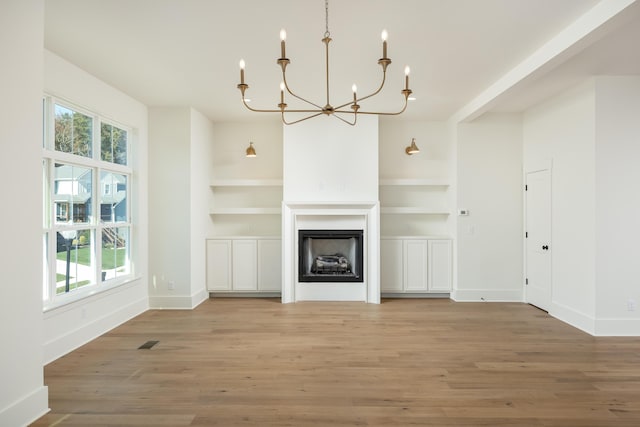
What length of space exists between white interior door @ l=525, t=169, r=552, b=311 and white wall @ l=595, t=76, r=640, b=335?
800 mm

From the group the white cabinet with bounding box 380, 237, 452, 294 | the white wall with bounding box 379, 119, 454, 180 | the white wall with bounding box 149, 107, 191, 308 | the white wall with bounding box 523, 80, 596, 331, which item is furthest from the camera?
the white wall with bounding box 379, 119, 454, 180

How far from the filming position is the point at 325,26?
8.88 ft

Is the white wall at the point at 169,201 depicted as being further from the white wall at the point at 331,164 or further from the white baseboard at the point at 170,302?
the white wall at the point at 331,164

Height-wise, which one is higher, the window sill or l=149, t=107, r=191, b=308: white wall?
l=149, t=107, r=191, b=308: white wall

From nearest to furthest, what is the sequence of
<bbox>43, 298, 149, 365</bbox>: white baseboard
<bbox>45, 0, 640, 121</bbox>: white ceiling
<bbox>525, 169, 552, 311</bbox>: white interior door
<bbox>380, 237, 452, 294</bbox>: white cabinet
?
<bbox>45, 0, 640, 121</bbox>: white ceiling, <bbox>43, 298, 149, 365</bbox>: white baseboard, <bbox>525, 169, 552, 311</bbox>: white interior door, <bbox>380, 237, 452, 294</bbox>: white cabinet

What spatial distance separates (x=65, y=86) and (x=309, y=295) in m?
3.81

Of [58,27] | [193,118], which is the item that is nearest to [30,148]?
[58,27]

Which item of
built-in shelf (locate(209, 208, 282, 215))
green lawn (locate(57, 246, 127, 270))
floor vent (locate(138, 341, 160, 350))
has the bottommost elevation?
floor vent (locate(138, 341, 160, 350))

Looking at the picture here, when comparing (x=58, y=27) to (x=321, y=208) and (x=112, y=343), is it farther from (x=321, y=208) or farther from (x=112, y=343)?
(x=321, y=208)

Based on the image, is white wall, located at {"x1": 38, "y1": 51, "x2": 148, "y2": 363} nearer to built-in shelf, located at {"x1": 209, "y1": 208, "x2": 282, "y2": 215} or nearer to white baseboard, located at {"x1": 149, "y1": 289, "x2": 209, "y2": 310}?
white baseboard, located at {"x1": 149, "y1": 289, "x2": 209, "y2": 310}

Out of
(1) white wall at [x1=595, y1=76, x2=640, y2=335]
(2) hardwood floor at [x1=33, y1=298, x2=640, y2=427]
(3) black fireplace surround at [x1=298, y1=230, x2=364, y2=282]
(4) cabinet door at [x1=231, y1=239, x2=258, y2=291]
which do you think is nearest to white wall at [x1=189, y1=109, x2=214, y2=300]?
(4) cabinet door at [x1=231, y1=239, x2=258, y2=291]

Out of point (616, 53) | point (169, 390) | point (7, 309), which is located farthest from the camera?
point (616, 53)

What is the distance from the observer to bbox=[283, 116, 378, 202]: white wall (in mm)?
5168

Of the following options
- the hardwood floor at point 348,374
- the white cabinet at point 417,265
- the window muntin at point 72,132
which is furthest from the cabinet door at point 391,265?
the window muntin at point 72,132
